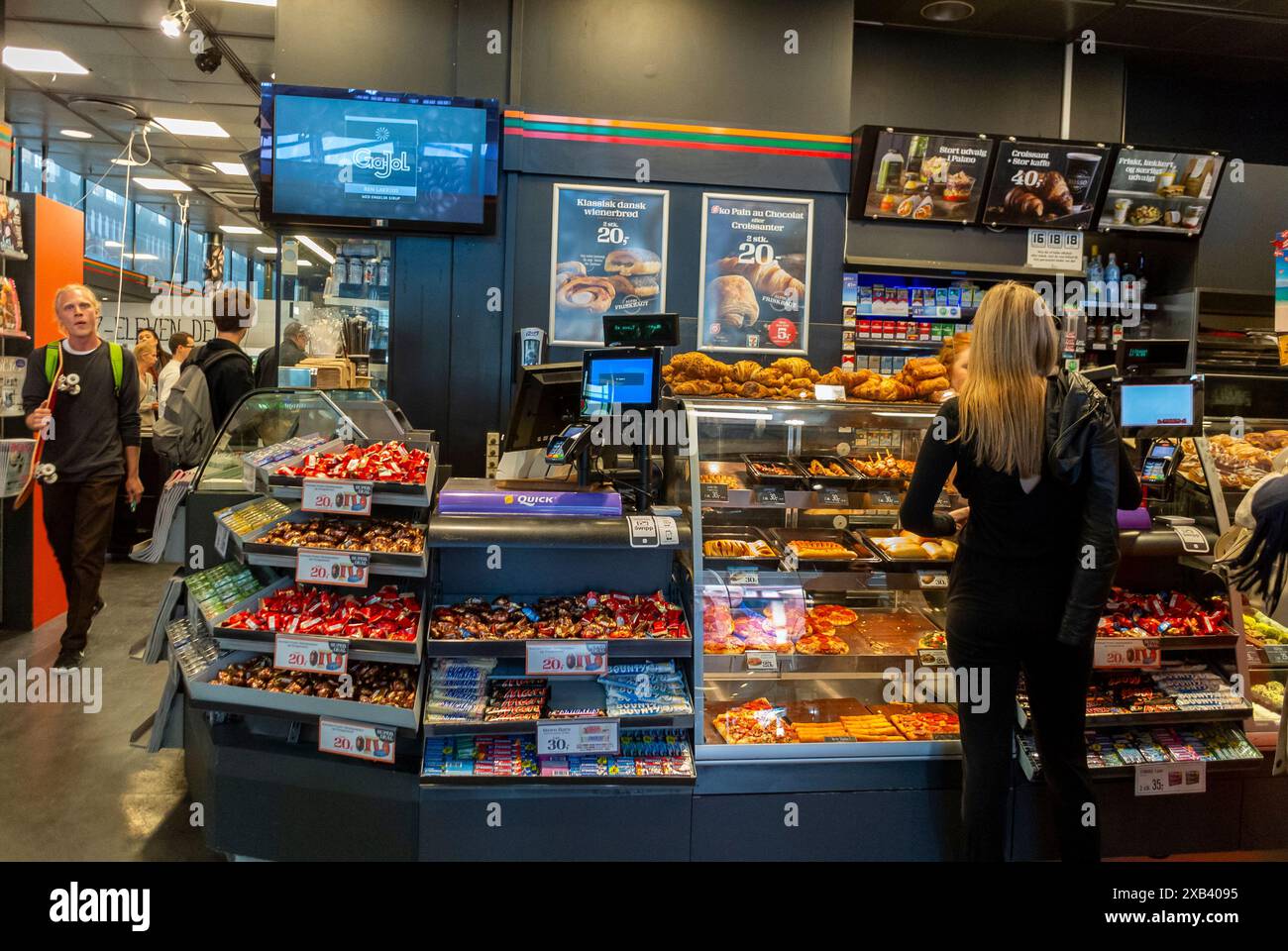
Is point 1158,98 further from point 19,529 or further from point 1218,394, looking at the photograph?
point 19,529

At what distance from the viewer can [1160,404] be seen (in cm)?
319

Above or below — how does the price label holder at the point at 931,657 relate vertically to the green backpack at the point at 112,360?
below

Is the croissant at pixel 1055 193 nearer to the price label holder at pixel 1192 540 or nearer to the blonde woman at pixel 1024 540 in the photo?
the price label holder at pixel 1192 540

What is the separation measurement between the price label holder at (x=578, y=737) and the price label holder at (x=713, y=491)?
0.82 metres

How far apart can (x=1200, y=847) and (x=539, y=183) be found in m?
4.35

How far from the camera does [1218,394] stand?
6074 millimetres

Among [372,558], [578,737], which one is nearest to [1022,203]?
[578,737]

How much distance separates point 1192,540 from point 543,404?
2.31 m

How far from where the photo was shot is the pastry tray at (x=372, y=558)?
8.88 feet

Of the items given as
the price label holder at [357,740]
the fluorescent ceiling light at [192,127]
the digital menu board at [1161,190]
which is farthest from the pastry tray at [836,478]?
the fluorescent ceiling light at [192,127]

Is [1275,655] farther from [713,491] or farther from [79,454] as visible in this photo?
[79,454]

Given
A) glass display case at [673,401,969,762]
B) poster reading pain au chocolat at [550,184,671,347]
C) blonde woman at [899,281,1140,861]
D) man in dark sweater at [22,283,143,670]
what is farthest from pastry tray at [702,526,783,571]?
man in dark sweater at [22,283,143,670]

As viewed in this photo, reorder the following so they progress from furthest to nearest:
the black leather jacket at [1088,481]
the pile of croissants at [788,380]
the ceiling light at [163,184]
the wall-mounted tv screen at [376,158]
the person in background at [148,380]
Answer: the ceiling light at [163,184], the person in background at [148,380], the wall-mounted tv screen at [376,158], the pile of croissants at [788,380], the black leather jacket at [1088,481]

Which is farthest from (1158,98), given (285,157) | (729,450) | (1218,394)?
(285,157)
